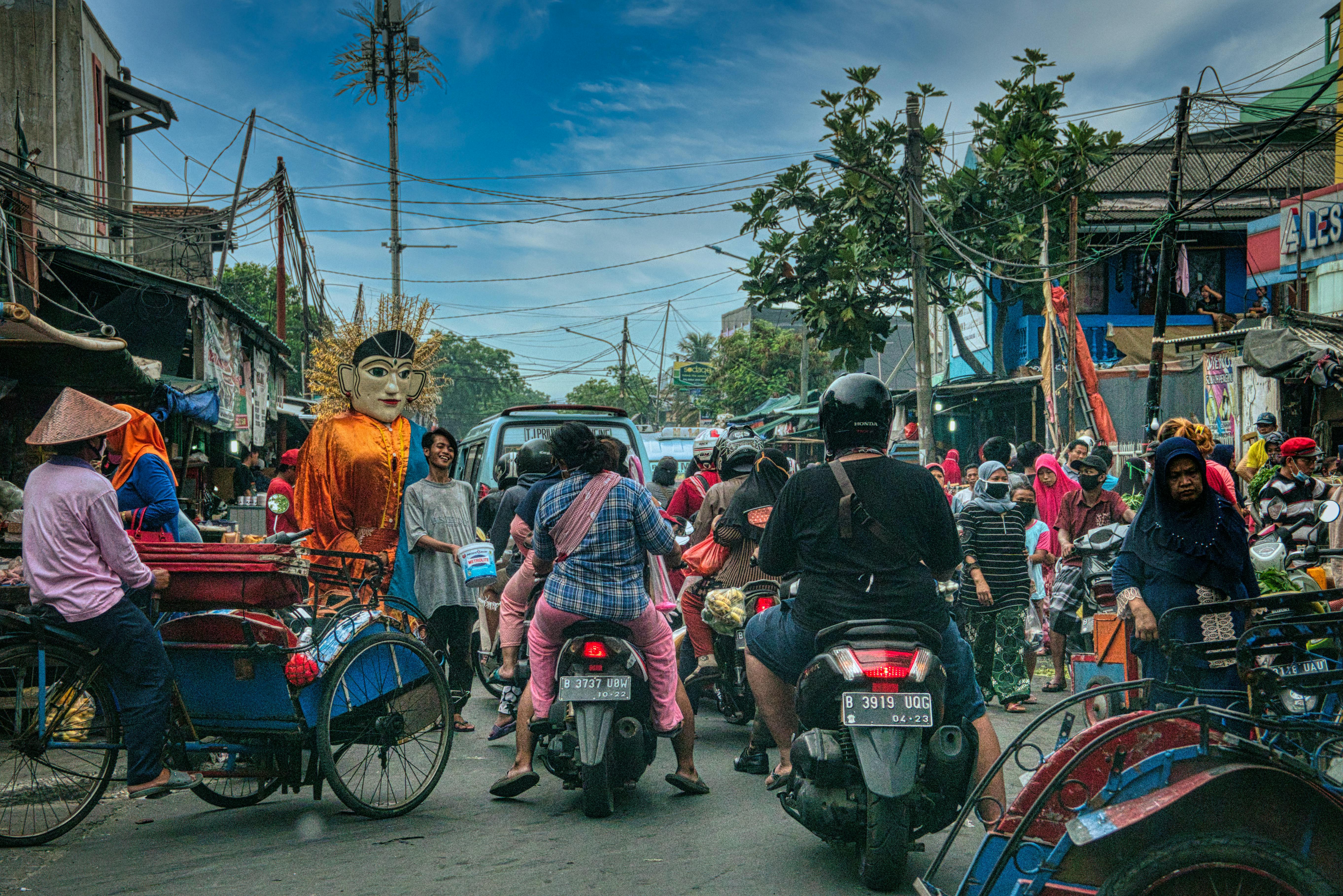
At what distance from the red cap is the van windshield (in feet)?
19.6

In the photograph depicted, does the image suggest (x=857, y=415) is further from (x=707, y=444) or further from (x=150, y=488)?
(x=707, y=444)

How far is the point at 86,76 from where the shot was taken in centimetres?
1861

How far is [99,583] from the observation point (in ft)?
15.0

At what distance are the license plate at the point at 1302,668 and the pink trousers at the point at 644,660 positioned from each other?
8.87 ft

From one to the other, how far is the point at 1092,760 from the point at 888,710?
0.92 meters

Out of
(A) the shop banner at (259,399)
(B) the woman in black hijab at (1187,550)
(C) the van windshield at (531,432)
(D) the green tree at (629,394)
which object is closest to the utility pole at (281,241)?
(A) the shop banner at (259,399)

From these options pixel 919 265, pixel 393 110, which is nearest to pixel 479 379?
pixel 393 110

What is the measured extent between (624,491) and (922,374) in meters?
15.1

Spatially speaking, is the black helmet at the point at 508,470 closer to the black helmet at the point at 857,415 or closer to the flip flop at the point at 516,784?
the flip flop at the point at 516,784

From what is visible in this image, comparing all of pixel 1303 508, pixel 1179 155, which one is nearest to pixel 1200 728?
pixel 1303 508

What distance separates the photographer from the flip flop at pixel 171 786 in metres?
4.44

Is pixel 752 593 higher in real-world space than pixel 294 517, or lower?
lower

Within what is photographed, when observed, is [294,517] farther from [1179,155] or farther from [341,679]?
[1179,155]

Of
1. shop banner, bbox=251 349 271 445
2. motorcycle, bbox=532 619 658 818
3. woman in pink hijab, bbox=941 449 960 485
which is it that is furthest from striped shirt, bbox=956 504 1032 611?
shop banner, bbox=251 349 271 445
